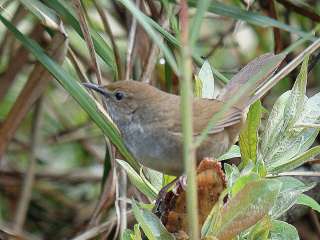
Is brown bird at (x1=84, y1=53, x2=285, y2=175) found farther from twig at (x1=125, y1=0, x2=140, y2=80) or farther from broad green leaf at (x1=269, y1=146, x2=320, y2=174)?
twig at (x1=125, y1=0, x2=140, y2=80)

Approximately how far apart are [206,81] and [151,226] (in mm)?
576

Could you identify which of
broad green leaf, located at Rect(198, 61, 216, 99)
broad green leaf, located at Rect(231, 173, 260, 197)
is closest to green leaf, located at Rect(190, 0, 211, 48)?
broad green leaf, located at Rect(231, 173, 260, 197)

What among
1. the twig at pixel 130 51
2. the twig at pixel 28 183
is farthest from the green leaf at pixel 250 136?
the twig at pixel 28 183

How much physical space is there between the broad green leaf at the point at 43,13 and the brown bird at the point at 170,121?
0.25m

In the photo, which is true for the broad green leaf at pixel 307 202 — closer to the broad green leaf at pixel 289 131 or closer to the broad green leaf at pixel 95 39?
the broad green leaf at pixel 289 131

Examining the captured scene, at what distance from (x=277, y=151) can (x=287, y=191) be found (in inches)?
5.4

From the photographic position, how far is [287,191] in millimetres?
1925

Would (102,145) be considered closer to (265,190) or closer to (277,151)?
(277,151)

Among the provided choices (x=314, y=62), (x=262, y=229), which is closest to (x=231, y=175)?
(x=262, y=229)

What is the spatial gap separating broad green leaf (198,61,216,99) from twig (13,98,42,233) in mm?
1502

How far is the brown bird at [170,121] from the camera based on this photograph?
2.09 metres

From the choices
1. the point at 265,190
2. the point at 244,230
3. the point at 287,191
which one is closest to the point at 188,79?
the point at 265,190

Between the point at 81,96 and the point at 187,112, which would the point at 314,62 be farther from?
the point at 187,112

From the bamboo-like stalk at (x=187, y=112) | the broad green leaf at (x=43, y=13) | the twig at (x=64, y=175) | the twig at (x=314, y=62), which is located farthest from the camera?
the twig at (x=64, y=175)
